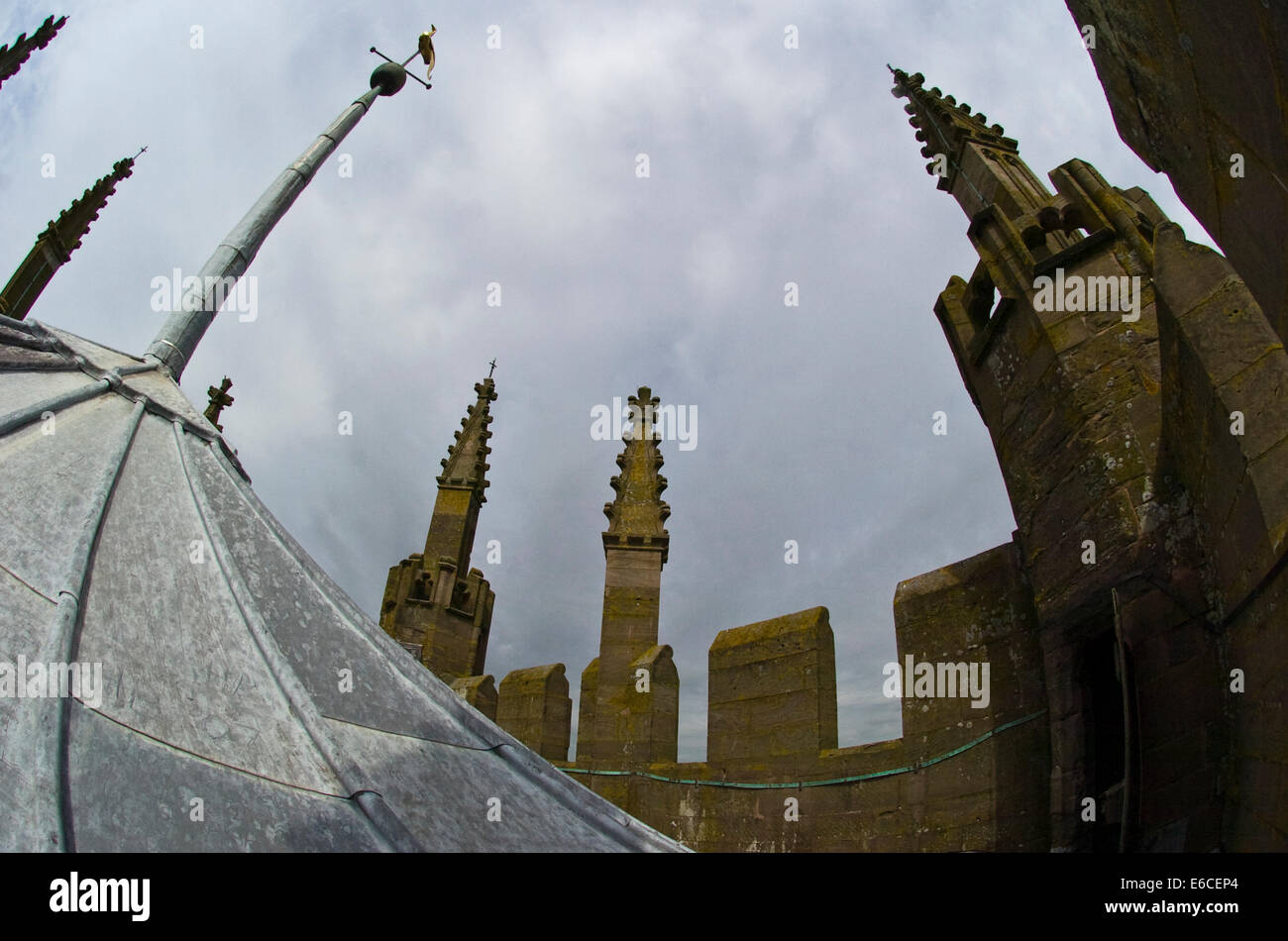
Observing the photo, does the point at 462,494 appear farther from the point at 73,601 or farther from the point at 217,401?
the point at 73,601

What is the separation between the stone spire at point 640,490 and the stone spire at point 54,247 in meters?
17.6

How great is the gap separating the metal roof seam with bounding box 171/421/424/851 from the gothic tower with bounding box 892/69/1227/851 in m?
3.73

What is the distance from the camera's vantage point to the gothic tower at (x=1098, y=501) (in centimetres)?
396

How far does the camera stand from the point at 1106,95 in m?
2.12

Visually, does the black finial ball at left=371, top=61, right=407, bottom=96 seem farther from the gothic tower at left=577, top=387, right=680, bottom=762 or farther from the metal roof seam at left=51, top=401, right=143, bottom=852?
the metal roof seam at left=51, top=401, right=143, bottom=852

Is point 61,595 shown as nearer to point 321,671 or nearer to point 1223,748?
point 321,671

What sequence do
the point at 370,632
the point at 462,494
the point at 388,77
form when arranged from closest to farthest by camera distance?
the point at 370,632, the point at 388,77, the point at 462,494

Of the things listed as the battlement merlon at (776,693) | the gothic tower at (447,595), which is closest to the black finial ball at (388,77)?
the gothic tower at (447,595)

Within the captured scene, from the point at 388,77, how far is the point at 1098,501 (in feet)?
28.2

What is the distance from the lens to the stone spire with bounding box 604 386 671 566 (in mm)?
8586

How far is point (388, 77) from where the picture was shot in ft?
28.9

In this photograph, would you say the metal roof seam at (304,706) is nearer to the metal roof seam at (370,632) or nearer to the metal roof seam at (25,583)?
the metal roof seam at (370,632)

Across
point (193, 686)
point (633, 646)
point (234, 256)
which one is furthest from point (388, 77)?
point (193, 686)

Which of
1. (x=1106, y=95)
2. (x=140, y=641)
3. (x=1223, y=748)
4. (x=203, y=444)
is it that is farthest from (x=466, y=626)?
(x=1106, y=95)
